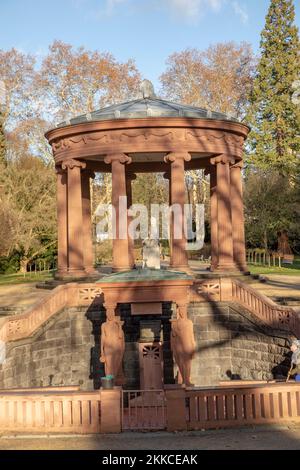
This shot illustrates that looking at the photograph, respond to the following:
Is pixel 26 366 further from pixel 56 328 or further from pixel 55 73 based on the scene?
pixel 55 73

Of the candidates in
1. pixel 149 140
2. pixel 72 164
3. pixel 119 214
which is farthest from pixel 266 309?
pixel 72 164

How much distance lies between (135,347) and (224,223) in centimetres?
757

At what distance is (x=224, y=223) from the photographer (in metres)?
24.8

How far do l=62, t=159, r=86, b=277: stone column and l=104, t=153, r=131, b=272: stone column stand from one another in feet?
6.21

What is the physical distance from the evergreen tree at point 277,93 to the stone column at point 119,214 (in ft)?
101

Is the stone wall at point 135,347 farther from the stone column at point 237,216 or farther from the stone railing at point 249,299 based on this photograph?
the stone column at point 237,216

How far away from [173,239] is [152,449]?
13.8 meters

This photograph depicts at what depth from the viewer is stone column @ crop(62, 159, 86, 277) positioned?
24.9m

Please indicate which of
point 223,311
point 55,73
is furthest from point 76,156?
point 55,73

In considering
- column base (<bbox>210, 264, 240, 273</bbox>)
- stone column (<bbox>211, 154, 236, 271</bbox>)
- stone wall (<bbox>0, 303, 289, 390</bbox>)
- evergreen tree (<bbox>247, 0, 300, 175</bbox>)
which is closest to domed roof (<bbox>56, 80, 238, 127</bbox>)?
stone column (<bbox>211, 154, 236, 271</bbox>)

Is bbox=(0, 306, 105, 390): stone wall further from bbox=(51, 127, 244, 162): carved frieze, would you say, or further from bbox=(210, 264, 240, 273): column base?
bbox=(51, 127, 244, 162): carved frieze

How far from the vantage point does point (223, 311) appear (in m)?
20.3
